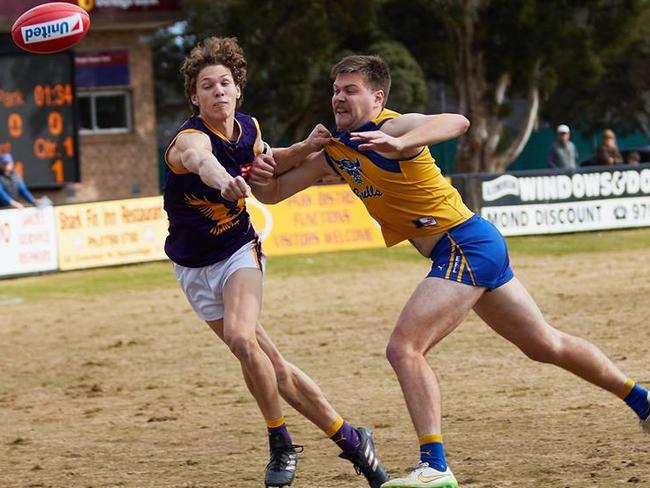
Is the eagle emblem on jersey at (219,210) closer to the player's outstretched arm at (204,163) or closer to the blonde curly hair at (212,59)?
the player's outstretched arm at (204,163)

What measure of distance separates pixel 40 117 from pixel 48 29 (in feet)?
45.6

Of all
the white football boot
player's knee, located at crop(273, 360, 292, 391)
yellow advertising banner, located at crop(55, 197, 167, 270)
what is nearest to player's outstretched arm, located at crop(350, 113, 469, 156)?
player's knee, located at crop(273, 360, 292, 391)

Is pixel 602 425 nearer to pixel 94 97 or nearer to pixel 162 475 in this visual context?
pixel 162 475

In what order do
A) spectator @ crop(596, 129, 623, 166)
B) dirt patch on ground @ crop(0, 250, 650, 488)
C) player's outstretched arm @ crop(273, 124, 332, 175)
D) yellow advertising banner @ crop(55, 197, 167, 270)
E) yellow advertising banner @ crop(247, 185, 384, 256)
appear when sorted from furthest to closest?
1. spectator @ crop(596, 129, 623, 166)
2. yellow advertising banner @ crop(247, 185, 384, 256)
3. yellow advertising banner @ crop(55, 197, 167, 270)
4. dirt patch on ground @ crop(0, 250, 650, 488)
5. player's outstretched arm @ crop(273, 124, 332, 175)

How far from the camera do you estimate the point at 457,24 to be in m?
32.2

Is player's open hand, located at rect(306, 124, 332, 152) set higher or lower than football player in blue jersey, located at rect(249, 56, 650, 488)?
higher

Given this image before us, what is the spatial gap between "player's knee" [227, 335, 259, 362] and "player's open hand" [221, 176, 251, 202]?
0.82m

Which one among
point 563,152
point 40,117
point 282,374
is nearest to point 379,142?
point 282,374

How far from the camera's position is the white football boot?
241 inches

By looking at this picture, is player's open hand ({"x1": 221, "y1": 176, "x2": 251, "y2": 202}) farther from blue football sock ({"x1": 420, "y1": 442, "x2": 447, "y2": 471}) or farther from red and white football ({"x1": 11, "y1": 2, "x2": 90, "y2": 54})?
red and white football ({"x1": 11, "y1": 2, "x2": 90, "y2": 54})

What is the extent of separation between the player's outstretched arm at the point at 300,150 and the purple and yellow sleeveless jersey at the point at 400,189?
0.07 metres

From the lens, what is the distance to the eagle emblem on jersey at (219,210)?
22.7ft

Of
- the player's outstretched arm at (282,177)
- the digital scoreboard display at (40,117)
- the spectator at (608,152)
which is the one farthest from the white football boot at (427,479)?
the spectator at (608,152)

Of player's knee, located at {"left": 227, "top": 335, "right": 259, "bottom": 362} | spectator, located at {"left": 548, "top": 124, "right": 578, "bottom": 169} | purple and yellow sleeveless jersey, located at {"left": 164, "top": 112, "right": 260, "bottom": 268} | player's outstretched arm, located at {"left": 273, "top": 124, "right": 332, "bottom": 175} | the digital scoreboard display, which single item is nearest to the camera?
player's knee, located at {"left": 227, "top": 335, "right": 259, "bottom": 362}
